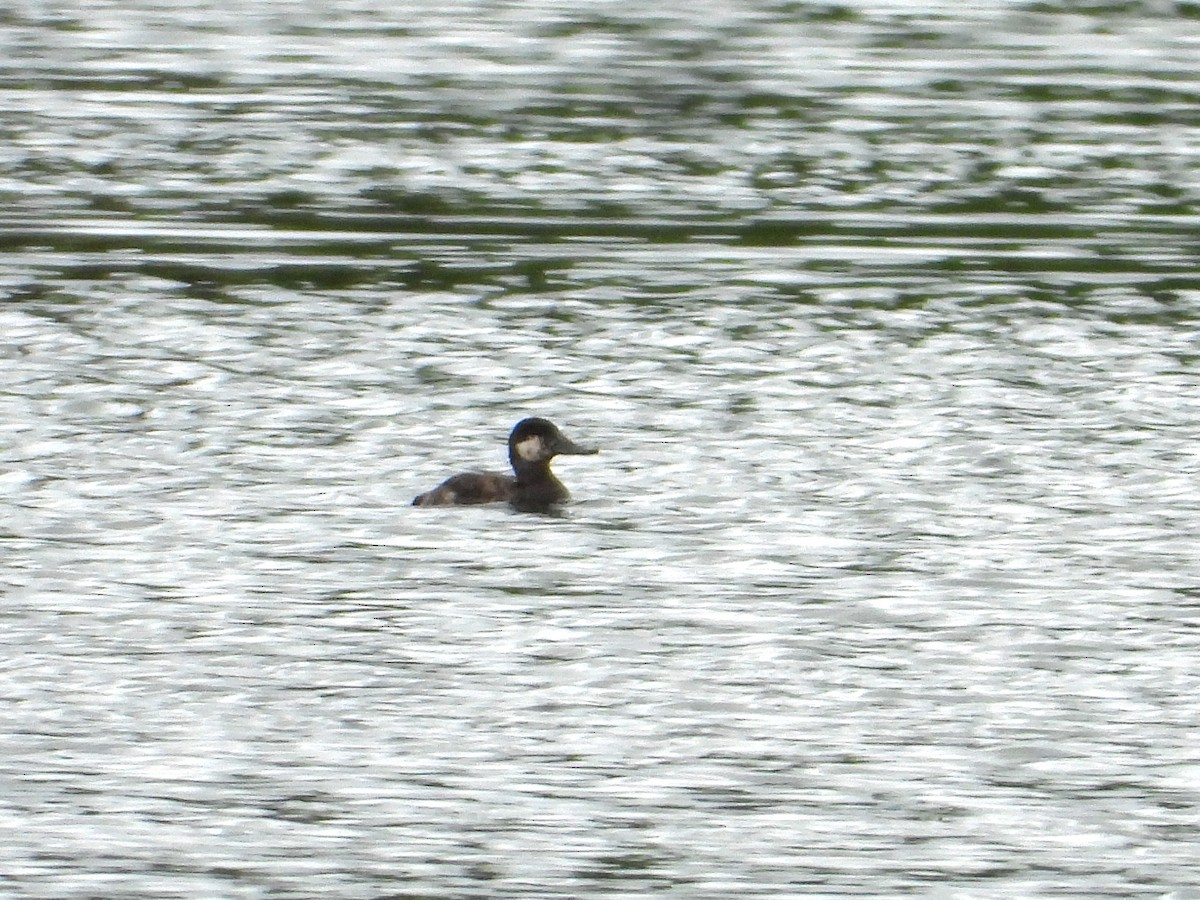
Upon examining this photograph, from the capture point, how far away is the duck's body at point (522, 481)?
41.3 ft

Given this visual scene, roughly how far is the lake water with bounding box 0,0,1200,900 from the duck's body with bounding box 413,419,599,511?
0.46 ft

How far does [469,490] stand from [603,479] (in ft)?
2.96

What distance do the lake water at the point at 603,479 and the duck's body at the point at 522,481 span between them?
0.14 meters

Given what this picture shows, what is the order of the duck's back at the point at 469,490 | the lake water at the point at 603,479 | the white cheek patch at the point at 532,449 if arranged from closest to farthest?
1. the lake water at the point at 603,479
2. the duck's back at the point at 469,490
3. the white cheek patch at the point at 532,449

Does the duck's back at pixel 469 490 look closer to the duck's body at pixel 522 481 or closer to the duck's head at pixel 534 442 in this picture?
the duck's body at pixel 522 481

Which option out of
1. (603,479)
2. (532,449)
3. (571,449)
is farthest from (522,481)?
(603,479)

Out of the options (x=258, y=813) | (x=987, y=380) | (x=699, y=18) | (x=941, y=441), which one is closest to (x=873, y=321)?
(x=987, y=380)

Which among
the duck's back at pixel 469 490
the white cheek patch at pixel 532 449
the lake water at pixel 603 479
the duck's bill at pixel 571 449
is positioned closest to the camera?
the lake water at pixel 603 479

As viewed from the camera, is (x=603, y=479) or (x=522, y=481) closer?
(x=522, y=481)

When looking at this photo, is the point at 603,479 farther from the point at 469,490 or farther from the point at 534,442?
the point at 469,490

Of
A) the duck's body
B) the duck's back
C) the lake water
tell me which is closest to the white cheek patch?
the duck's body

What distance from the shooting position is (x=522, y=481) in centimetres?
1278

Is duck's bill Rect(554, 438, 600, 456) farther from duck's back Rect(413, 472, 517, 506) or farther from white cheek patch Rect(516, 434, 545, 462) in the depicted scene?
duck's back Rect(413, 472, 517, 506)

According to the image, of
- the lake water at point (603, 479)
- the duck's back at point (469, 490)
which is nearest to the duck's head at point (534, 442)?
the duck's back at point (469, 490)
